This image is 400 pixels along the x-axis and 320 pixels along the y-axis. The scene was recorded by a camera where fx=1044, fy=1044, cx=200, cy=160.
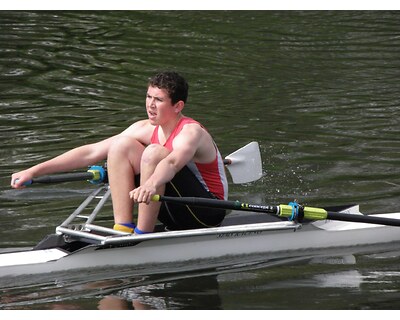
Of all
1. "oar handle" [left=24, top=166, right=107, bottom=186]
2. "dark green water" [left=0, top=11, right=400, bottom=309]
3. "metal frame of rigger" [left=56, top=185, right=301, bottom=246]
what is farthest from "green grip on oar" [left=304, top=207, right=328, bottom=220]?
"oar handle" [left=24, top=166, right=107, bottom=186]

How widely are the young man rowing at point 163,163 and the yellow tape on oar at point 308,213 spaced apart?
0.54 meters

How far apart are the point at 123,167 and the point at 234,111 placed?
5.75m

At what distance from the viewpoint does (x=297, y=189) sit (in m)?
10.1

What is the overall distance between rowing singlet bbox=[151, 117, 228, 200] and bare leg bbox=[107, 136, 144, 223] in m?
0.24

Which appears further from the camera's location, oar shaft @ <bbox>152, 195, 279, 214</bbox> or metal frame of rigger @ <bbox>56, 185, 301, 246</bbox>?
metal frame of rigger @ <bbox>56, 185, 301, 246</bbox>

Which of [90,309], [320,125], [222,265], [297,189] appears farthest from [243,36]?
[90,309]

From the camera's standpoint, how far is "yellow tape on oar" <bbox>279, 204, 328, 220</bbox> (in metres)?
7.81

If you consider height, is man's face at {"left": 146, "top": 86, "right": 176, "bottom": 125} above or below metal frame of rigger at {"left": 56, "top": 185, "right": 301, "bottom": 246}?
above

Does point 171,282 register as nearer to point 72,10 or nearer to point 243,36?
point 243,36

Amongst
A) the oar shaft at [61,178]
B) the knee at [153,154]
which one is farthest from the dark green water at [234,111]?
the knee at [153,154]

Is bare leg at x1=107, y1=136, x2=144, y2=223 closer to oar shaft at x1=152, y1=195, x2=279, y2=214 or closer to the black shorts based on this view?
the black shorts

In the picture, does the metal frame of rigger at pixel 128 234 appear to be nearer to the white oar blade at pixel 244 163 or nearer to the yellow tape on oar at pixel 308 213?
the yellow tape on oar at pixel 308 213

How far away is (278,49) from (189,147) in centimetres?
984

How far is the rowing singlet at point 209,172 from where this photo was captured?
790 centimetres
